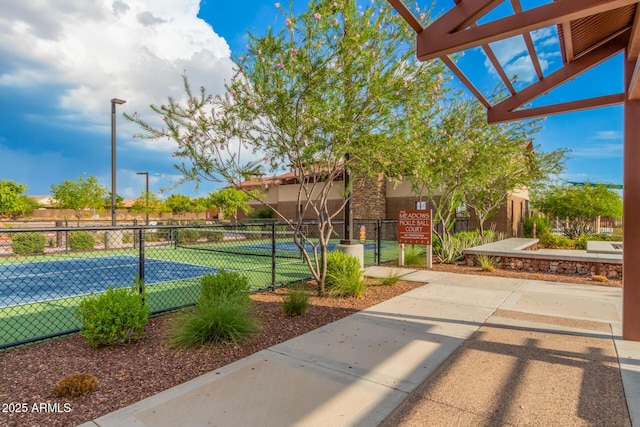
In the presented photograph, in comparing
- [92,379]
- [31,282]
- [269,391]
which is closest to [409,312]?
[269,391]

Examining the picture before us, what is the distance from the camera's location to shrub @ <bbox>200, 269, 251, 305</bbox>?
5.34m

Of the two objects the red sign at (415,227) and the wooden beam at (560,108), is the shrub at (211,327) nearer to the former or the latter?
the wooden beam at (560,108)

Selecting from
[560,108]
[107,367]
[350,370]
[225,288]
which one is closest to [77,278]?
[225,288]

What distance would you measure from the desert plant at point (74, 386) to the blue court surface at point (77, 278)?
578cm

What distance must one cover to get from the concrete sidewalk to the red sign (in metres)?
4.06

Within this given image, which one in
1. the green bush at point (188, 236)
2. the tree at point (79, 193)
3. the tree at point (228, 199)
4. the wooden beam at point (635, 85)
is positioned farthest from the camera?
the tree at point (228, 199)

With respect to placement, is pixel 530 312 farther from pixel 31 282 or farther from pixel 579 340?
pixel 31 282

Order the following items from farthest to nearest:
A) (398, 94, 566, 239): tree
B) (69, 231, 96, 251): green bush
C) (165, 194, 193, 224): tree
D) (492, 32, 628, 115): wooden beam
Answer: (165, 194, 193, 224): tree
(69, 231, 96, 251): green bush
(398, 94, 566, 239): tree
(492, 32, 628, 115): wooden beam

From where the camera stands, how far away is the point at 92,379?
324cm

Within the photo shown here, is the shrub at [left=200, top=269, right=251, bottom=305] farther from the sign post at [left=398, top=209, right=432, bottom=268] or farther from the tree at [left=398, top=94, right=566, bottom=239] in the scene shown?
the tree at [left=398, top=94, right=566, bottom=239]

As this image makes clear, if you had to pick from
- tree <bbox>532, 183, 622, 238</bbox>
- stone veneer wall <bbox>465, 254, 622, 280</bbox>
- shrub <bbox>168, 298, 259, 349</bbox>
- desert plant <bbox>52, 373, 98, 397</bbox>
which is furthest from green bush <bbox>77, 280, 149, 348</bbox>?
tree <bbox>532, 183, 622, 238</bbox>

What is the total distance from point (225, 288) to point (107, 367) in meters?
2.05

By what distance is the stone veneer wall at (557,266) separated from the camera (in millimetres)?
9445

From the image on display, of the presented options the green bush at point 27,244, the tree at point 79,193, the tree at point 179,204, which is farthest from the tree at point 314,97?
the tree at point 179,204
